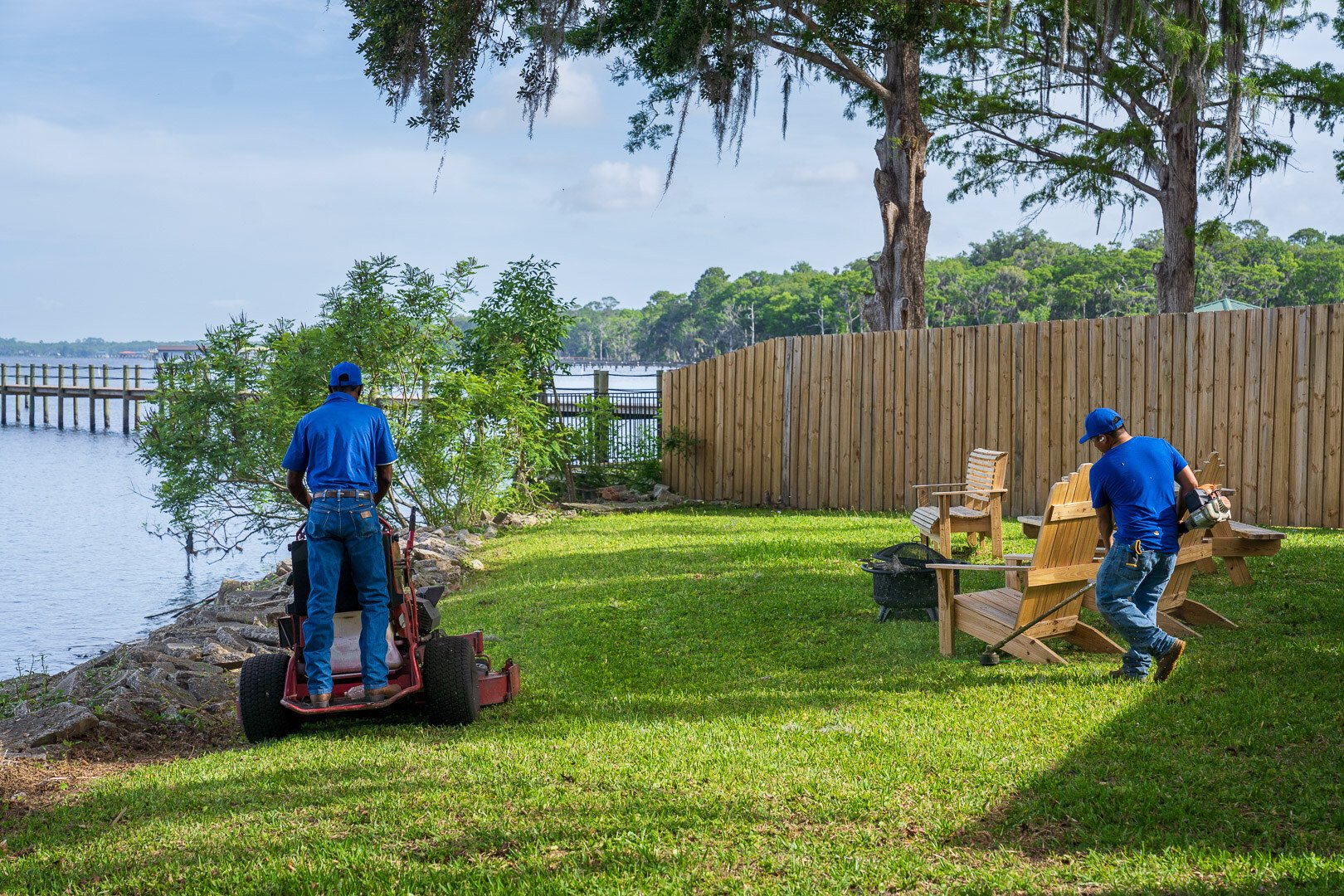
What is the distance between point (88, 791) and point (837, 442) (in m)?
10.5

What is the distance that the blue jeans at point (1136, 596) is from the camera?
5.38 meters

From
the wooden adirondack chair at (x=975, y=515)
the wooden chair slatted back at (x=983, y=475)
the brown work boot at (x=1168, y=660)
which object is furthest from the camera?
the wooden chair slatted back at (x=983, y=475)

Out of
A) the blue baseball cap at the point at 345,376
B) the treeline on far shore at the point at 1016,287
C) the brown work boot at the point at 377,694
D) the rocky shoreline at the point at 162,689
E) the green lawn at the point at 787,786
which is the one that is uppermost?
the treeline on far shore at the point at 1016,287

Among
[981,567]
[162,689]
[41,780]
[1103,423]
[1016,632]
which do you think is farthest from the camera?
[162,689]

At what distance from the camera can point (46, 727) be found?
553cm

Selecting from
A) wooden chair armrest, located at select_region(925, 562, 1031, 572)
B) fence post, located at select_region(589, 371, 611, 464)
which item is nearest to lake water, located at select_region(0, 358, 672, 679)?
fence post, located at select_region(589, 371, 611, 464)

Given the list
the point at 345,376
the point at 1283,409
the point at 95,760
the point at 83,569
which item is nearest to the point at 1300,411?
the point at 1283,409

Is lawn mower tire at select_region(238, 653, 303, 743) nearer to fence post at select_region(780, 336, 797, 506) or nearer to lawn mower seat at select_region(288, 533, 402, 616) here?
lawn mower seat at select_region(288, 533, 402, 616)

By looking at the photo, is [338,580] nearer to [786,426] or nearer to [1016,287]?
[786,426]

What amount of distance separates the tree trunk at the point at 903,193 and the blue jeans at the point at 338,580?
1182cm

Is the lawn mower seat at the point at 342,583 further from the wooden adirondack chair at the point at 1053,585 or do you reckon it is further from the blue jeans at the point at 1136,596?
the blue jeans at the point at 1136,596

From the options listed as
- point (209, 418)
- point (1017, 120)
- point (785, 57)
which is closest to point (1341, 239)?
point (1017, 120)

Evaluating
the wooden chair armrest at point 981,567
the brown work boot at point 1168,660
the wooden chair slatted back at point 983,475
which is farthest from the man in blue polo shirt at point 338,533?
the wooden chair slatted back at point 983,475

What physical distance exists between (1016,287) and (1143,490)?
90.7 m
